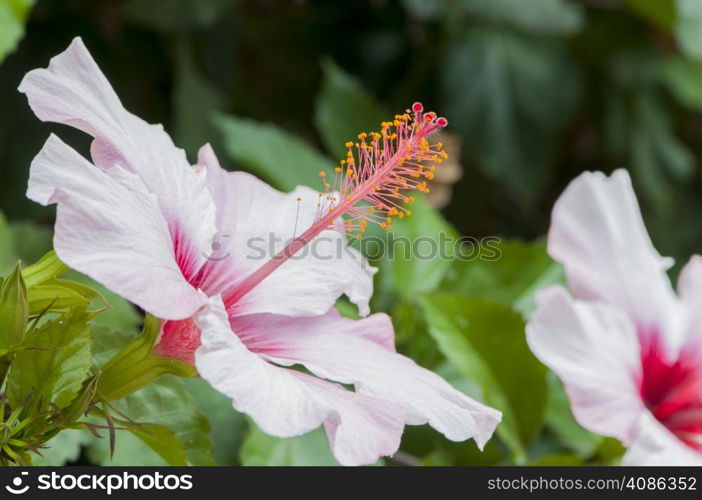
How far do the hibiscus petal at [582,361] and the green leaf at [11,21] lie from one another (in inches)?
19.9

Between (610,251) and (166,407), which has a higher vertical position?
(610,251)

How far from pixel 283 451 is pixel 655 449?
1.04 ft

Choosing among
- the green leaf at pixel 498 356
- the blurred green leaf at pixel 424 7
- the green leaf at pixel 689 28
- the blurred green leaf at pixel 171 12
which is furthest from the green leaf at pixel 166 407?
the green leaf at pixel 689 28

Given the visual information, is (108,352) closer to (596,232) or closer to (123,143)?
(123,143)

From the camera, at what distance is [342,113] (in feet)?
4.11

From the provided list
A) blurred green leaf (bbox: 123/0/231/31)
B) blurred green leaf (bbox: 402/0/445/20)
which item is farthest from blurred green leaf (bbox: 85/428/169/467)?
blurred green leaf (bbox: 402/0/445/20)

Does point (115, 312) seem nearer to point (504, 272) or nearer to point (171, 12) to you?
point (504, 272)

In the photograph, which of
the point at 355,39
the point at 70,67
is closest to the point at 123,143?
the point at 70,67

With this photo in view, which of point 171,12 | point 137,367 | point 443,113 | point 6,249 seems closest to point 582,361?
point 137,367

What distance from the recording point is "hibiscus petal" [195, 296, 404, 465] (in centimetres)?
45

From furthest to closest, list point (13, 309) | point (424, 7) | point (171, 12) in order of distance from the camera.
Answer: point (424, 7) < point (171, 12) < point (13, 309)

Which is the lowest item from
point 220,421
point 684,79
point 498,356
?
point 220,421

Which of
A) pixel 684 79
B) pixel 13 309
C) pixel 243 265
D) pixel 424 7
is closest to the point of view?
pixel 13 309

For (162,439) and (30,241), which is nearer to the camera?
(162,439)
